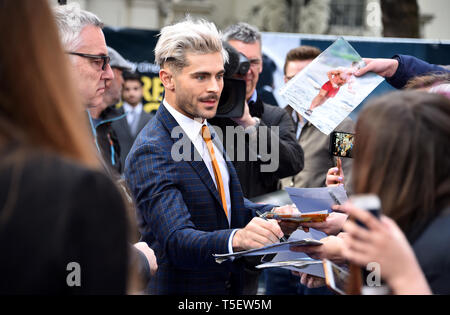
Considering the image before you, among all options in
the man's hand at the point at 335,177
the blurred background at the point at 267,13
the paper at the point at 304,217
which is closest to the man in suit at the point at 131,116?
the man's hand at the point at 335,177

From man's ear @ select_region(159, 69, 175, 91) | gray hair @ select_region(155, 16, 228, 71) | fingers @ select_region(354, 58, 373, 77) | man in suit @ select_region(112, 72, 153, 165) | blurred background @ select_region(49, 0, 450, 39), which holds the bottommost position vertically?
man in suit @ select_region(112, 72, 153, 165)

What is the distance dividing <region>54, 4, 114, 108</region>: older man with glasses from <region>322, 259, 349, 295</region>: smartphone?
5.71 ft

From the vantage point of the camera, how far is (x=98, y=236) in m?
1.11

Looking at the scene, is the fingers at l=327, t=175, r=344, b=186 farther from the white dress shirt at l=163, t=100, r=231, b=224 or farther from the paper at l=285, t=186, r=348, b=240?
the white dress shirt at l=163, t=100, r=231, b=224

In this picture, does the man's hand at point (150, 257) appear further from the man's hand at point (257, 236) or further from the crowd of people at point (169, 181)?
the man's hand at point (257, 236)

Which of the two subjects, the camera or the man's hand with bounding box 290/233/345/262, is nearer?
the man's hand with bounding box 290/233/345/262

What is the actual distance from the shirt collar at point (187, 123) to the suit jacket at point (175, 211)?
0.11 feet

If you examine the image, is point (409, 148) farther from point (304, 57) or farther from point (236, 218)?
point (304, 57)

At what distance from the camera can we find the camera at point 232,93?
3672 mm

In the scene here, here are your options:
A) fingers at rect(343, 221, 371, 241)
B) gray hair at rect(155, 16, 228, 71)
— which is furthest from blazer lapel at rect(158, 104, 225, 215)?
fingers at rect(343, 221, 371, 241)

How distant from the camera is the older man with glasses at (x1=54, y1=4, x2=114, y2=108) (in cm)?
295

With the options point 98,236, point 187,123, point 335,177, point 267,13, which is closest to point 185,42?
point 187,123

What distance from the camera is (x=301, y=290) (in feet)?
15.5

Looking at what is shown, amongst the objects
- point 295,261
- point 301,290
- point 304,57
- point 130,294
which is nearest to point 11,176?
point 130,294
